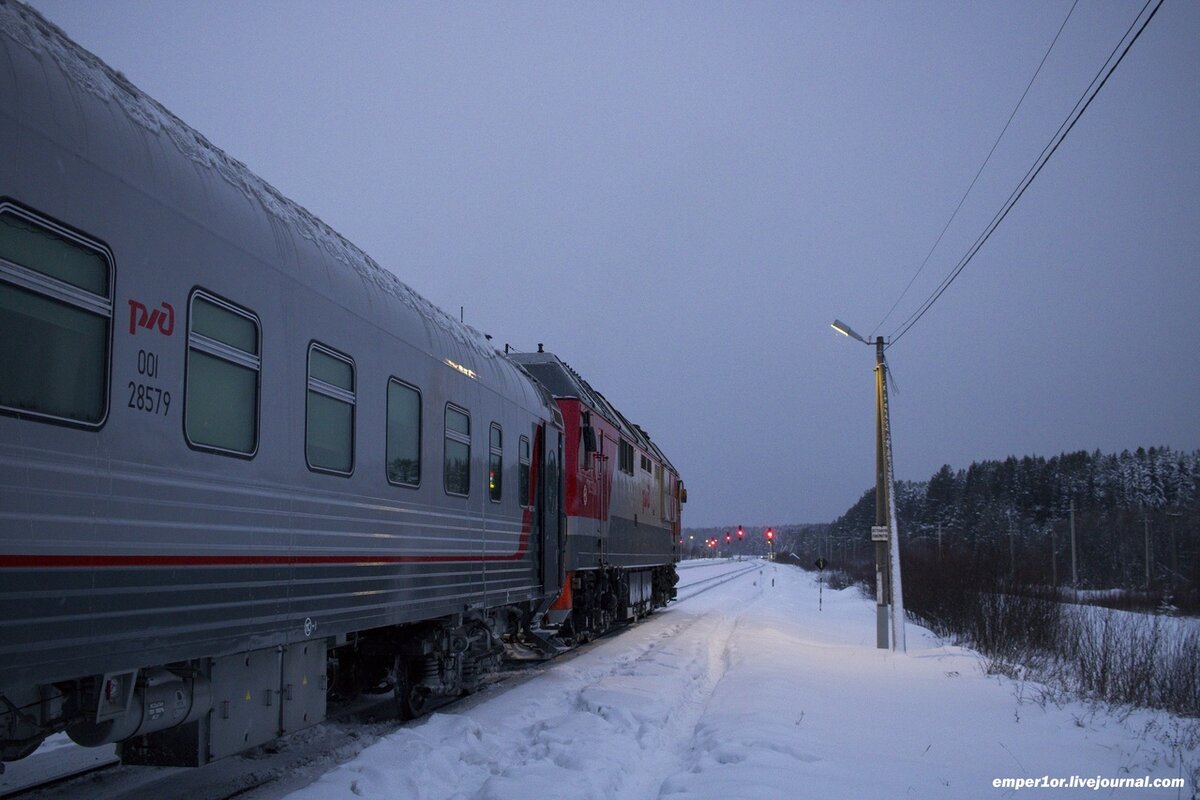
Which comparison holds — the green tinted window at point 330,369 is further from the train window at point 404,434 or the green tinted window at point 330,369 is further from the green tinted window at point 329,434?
the train window at point 404,434

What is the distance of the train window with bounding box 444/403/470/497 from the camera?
8805 millimetres

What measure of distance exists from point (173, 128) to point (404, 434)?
3.10 metres

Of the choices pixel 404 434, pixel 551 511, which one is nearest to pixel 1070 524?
pixel 551 511

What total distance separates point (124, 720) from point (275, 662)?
1450mm

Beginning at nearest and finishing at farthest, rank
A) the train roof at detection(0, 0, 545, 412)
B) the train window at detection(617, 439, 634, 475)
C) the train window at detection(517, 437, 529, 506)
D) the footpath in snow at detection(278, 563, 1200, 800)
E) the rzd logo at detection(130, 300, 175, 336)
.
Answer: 1. the train roof at detection(0, 0, 545, 412)
2. the rzd logo at detection(130, 300, 175, 336)
3. the footpath in snow at detection(278, 563, 1200, 800)
4. the train window at detection(517, 437, 529, 506)
5. the train window at detection(617, 439, 634, 475)

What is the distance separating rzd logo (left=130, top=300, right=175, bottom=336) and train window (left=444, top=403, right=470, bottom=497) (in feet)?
13.6

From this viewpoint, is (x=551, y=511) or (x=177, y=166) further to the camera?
(x=551, y=511)

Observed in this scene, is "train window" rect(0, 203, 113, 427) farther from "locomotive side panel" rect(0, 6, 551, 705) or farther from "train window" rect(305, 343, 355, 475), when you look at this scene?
"train window" rect(305, 343, 355, 475)

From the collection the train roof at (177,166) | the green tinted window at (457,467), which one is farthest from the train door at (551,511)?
the train roof at (177,166)

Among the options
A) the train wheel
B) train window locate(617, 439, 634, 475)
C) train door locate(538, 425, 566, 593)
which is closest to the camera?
the train wheel

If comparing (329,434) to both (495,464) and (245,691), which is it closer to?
(245,691)

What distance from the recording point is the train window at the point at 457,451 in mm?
8805

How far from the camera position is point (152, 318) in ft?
15.0

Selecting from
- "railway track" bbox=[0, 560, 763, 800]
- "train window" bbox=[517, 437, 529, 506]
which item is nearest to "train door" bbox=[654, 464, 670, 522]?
"train window" bbox=[517, 437, 529, 506]
